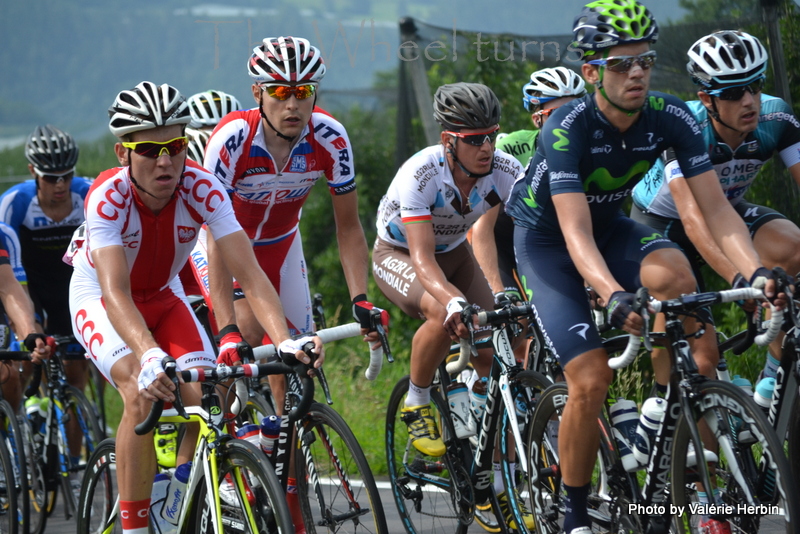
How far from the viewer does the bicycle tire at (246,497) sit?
379 centimetres

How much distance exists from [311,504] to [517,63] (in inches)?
211

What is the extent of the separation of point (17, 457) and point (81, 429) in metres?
0.87

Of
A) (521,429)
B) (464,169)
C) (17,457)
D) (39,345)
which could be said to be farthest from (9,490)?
(464,169)

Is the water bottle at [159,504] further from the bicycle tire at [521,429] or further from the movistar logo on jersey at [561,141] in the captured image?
the movistar logo on jersey at [561,141]

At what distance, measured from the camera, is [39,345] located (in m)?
6.32

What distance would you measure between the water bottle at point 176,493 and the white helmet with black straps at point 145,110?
1550 millimetres

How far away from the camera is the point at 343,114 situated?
13328mm

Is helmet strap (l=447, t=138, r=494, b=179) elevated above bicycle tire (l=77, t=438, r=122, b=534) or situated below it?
above

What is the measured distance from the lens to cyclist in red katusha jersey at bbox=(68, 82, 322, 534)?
438 cm

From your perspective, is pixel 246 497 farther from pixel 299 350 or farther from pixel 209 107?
pixel 209 107

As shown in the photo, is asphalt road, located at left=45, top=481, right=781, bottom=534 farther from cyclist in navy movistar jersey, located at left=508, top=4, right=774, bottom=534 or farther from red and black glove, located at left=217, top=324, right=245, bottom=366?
red and black glove, located at left=217, top=324, right=245, bottom=366

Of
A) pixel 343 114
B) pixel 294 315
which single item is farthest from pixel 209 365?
pixel 343 114

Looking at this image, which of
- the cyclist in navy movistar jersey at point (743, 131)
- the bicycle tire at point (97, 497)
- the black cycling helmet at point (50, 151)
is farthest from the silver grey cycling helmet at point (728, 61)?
the black cycling helmet at point (50, 151)

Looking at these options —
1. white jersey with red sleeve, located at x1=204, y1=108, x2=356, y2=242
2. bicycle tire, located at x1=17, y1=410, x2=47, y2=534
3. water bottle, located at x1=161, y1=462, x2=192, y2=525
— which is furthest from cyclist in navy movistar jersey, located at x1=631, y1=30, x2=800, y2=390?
bicycle tire, located at x1=17, y1=410, x2=47, y2=534
